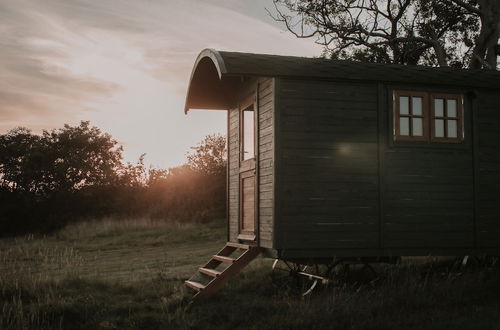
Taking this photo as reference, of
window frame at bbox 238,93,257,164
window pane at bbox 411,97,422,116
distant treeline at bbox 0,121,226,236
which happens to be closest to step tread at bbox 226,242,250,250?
window frame at bbox 238,93,257,164

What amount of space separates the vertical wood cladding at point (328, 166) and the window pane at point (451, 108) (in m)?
1.47

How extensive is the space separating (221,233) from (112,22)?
420 inches

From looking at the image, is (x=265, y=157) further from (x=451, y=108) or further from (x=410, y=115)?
(x=451, y=108)

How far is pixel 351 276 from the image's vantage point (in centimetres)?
1100

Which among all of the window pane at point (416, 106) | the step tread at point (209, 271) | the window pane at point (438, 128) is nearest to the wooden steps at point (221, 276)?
the step tread at point (209, 271)

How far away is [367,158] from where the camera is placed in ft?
32.1

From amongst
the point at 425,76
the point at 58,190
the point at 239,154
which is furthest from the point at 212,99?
the point at 58,190

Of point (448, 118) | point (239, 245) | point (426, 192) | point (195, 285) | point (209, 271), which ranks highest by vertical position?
point (448, 118)

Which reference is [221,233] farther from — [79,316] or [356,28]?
[79,316]

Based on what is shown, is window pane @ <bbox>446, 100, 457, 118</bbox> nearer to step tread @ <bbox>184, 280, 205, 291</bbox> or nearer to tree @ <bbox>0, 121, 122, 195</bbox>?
step tread @ <bbox>184, 280, 205, 291</bbox>

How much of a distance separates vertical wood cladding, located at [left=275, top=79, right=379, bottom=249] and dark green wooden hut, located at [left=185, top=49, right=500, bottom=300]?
0.6 inches

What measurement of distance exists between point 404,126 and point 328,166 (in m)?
1.63

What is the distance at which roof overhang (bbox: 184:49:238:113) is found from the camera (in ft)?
37.5

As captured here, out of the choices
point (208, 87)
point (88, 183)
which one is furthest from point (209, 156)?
point (208, 87)
